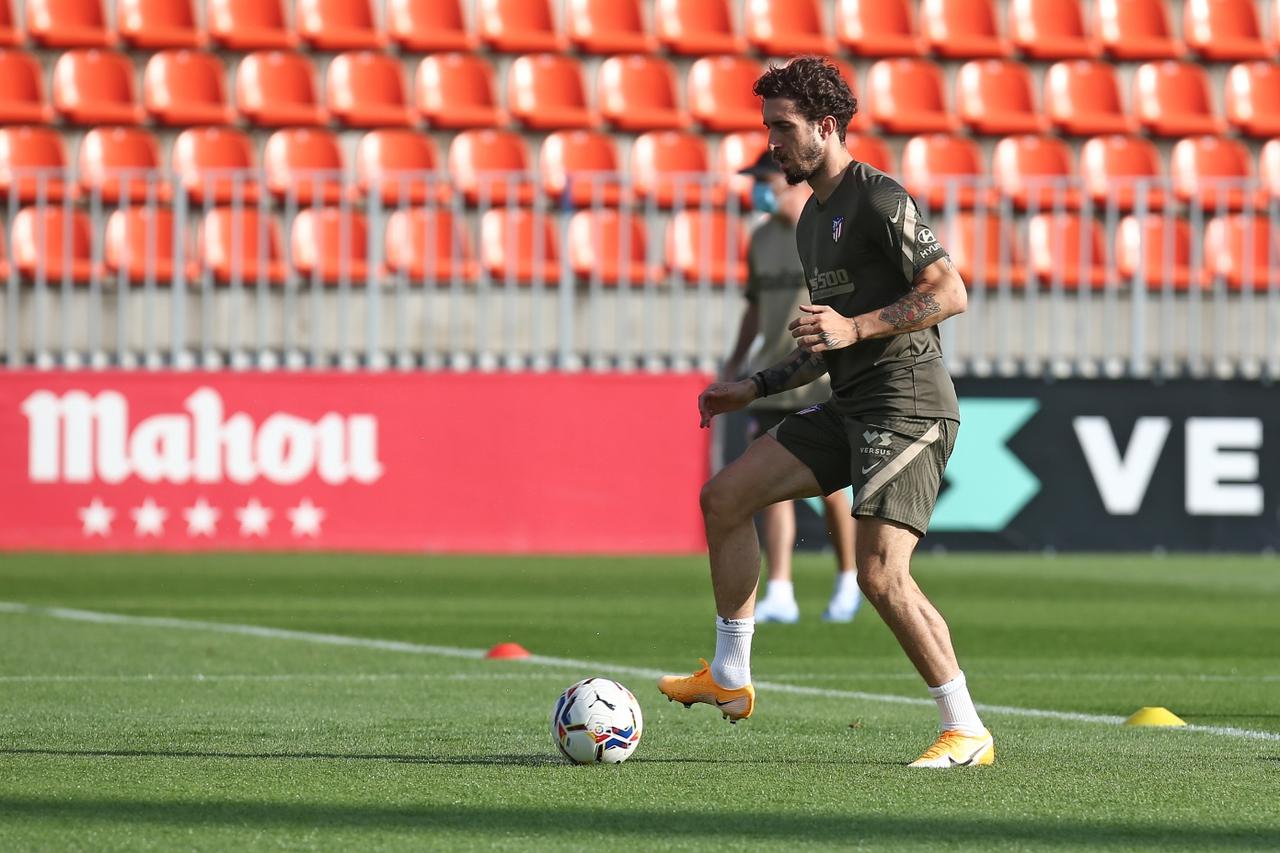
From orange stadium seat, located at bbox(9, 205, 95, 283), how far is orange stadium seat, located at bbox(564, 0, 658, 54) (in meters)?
4.78

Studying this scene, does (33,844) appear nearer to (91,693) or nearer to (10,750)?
(10,750)

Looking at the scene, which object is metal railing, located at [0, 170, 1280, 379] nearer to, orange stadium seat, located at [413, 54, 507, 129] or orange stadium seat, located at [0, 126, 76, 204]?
orange stadium seat, located at [0, 126, 76, 204]

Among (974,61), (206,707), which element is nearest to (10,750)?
(206,707)

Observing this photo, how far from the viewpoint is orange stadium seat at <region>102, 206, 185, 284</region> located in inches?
645

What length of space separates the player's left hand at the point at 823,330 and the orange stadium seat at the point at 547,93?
12.8m

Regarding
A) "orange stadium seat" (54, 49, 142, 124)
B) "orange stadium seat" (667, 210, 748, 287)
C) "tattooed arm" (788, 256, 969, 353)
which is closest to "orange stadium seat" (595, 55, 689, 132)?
"orange stadium seat" (667, 210, 748, 287)

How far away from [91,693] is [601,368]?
29.9ft

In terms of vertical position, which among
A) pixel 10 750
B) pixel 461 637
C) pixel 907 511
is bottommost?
pixel 461 637

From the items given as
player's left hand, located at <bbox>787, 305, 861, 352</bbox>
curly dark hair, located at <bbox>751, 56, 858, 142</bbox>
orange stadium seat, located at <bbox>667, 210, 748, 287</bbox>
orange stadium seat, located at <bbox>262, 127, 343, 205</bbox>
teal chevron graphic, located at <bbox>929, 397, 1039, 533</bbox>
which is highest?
curly dark hair, located at <bbox>751, 56, 858, 142</bbox>

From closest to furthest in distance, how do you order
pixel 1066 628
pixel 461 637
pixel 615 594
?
pixel 461 637
pixel 1066 628
pixel 615 594

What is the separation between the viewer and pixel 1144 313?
55.4 feet

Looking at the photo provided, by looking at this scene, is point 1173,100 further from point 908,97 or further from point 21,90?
point 21,90

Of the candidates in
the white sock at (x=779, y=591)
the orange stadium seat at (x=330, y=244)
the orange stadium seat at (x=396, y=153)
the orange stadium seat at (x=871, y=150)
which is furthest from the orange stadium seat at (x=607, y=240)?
the white sock at (x=779, y=591)

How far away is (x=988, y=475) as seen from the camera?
1580cm
